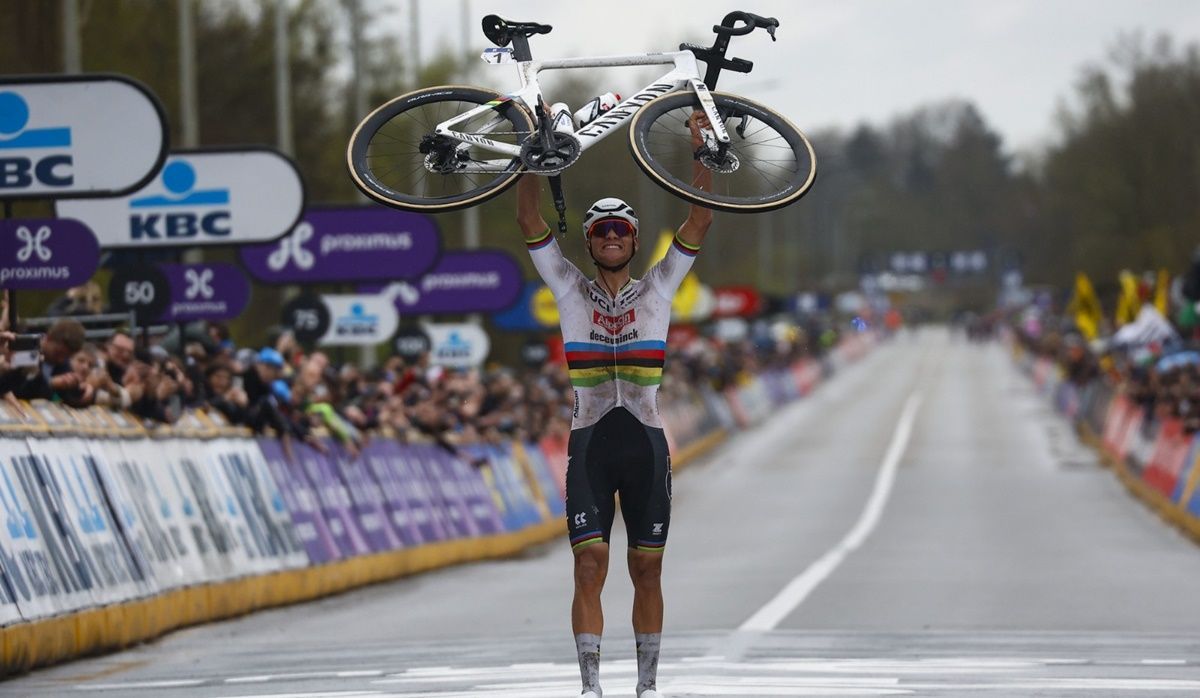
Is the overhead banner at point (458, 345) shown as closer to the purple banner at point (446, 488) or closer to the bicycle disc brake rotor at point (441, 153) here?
the purple banner at point (446, 488)

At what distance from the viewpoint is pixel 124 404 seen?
15445 mm

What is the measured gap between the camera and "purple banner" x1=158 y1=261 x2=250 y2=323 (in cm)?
1934

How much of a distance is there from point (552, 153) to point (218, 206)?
9.28 meters

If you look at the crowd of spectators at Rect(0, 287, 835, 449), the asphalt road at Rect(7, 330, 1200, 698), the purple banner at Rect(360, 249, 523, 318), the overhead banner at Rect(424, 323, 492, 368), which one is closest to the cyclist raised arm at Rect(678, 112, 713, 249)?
the asphalt road at Rect(7, 330, 1200, 698)

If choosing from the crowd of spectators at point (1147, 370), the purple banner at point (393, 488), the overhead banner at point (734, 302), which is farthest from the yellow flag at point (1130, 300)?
the purple banner at point (393, 488)

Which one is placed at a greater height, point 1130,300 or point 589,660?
point 589,660

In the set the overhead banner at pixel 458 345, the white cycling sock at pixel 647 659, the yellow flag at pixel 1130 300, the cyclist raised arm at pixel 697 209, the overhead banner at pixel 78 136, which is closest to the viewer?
the white cycling sock at pixel 647 659

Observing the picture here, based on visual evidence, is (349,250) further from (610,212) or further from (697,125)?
(610,212)

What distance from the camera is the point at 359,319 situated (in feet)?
87.3

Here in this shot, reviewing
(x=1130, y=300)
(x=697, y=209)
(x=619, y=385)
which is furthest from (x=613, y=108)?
(x=1130, y=300)

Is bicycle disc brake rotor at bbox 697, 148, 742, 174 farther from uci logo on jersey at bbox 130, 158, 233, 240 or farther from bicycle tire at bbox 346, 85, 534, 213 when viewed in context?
uci logo on jersey at bbox 130, 158, 233, 240

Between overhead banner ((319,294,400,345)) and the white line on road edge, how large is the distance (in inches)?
215

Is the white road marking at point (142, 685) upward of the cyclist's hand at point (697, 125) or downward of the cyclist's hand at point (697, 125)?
downward

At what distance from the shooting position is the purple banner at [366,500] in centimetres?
2095
